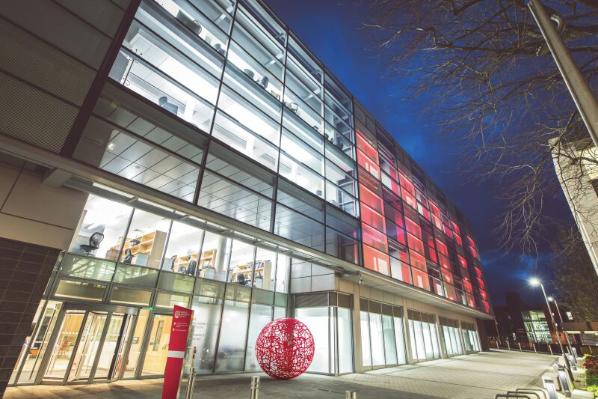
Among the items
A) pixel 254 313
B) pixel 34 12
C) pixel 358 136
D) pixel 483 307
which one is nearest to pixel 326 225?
pixel 254 313

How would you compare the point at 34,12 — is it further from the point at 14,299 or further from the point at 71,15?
the point at 14,299

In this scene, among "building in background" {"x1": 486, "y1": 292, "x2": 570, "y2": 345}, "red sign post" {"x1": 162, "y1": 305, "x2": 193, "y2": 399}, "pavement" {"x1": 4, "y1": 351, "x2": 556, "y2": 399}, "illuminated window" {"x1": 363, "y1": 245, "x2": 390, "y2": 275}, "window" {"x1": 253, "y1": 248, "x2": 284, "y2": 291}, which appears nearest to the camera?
"red sign post" {"x1": 162, "y1": 305, "x2": 193, "y2": 399}

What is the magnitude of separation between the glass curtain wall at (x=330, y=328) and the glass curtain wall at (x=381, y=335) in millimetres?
1384

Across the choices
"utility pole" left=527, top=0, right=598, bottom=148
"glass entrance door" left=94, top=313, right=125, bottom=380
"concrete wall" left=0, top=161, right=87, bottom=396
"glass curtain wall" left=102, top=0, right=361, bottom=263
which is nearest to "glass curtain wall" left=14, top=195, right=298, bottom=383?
"glass entrance door" left=94, top=313, right=125, bottom=380

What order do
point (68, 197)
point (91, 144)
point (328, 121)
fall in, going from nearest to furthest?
point (68, 197), point (91, 144), point (328, 121)

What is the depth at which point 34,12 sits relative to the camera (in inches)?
289

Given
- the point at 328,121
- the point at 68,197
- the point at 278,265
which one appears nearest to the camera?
the point at 68,197

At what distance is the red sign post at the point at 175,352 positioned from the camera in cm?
628

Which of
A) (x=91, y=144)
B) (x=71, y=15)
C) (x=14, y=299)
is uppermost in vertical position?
(x=71, y=15)

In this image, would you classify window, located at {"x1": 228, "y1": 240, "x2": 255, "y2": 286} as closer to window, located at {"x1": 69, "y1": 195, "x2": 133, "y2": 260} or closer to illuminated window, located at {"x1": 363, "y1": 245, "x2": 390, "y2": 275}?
window, located at {"x1": 69, "y1": 195, "x2": 133, "y2": 260}

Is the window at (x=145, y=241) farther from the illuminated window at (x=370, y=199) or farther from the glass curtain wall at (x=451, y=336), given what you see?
the glass curtain wall at (x=451, y=336)

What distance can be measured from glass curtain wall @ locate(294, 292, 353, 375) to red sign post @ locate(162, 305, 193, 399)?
9.46m

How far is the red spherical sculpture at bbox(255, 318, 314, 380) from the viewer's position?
417 inches

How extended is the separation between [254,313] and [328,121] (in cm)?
1262
